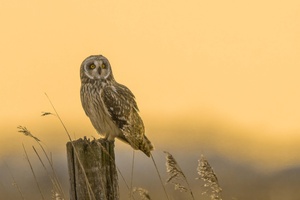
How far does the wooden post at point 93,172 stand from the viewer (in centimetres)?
461

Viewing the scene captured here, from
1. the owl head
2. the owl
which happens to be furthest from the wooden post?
the owl head

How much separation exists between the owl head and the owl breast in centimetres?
16

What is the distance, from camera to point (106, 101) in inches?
328

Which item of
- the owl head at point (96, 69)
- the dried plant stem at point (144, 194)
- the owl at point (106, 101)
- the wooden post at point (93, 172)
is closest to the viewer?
the wooden post at point (93, 172)

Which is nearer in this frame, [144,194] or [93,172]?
[93,172]

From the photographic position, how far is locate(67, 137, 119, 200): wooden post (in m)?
4.61

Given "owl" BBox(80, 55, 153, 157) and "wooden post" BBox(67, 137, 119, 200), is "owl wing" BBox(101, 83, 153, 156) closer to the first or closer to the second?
"owl" BBox(80, 55, 153, 157)

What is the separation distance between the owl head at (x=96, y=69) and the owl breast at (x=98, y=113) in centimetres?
16

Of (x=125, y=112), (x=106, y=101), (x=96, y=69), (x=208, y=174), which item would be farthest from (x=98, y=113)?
(x=208, y=174)

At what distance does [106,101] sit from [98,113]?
0.17 meters

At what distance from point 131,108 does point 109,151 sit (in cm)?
359

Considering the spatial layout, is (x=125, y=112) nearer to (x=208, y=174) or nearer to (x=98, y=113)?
(x=98, y=113)

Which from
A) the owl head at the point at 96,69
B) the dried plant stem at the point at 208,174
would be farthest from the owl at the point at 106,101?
the dried plant stem at the point at 208,174

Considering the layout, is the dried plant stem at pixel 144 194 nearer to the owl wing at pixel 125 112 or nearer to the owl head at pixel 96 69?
the owl wing at pixel 125 112
